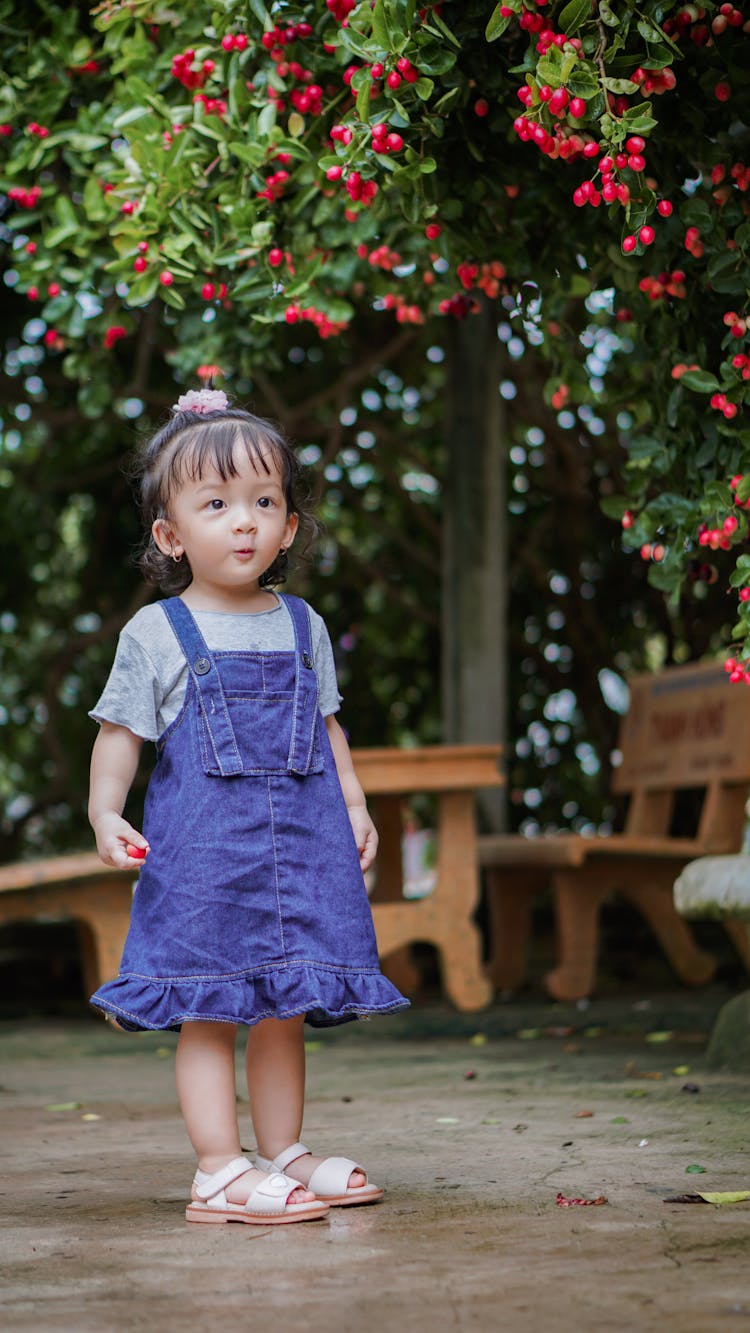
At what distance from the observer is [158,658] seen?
2723 millimetres

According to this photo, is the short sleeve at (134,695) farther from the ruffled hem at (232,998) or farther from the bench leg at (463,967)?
the bench leg at (463,967)

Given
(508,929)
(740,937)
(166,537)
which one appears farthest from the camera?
(508,929)

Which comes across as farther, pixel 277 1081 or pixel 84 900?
pixel 84 900

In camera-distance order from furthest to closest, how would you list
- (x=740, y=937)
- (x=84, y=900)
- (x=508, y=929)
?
(x=508, y=929) < (x=740, y=937) < (x=84, y=900)

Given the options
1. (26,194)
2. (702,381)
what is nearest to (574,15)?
(702,381)

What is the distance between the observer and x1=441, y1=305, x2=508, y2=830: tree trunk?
6180 mm

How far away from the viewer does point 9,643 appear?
7973 millimetres

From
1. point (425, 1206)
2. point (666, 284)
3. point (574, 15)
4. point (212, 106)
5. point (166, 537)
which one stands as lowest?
point (425, 1206)

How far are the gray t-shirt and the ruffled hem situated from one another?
0.39 metres

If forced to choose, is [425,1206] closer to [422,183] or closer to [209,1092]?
[209,1092]

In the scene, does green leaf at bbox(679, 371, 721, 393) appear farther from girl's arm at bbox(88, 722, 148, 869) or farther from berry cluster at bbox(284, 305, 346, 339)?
girl's arm at bbox(88, 722, 148, 869)

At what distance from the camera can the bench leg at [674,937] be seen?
6156 mm

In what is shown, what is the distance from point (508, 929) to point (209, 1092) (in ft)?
12.6

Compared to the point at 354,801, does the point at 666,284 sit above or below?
above
